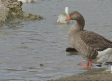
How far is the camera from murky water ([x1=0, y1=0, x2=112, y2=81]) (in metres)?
10.4

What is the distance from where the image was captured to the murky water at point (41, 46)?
10.4 meters

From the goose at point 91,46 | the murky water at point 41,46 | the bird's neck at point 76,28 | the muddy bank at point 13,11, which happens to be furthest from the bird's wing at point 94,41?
the muddy bank at point 13,11

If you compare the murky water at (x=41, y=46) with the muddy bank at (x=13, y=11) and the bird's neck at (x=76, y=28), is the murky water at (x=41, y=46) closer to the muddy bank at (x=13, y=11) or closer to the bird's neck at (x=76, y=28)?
the muddy bank at (x=13, y=11)

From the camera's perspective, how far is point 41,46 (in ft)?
47.6

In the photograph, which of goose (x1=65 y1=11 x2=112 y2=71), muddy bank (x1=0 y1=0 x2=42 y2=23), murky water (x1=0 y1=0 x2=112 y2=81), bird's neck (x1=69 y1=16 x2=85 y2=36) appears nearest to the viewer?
murky water (x1=0 y1=0 x2=112 y2=81)

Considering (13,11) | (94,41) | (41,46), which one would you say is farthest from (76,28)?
(13,11)

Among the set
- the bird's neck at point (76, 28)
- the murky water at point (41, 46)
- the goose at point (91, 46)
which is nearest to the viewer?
the murky water at point (41, 46)

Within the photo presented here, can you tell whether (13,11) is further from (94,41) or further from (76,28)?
(94,41)

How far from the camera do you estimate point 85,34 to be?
11.1m

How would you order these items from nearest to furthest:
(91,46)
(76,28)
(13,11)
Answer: (91,46)
(76,28)
(13,11)

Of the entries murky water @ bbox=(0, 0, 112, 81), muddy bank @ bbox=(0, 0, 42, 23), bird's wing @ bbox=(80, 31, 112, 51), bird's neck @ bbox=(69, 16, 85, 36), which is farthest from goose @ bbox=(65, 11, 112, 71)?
muddy bank @ bbox=(0, 0, 42, 23)

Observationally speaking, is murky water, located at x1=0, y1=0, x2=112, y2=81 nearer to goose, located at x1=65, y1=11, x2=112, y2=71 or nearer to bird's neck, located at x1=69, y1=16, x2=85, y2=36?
goose, located at x1=65, y1=11, x2=112, y2=71

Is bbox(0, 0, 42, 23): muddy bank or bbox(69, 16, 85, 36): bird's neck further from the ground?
bbox(69, 16, 85, 36): bird's neck

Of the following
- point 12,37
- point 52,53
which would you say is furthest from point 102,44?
point 12,37
